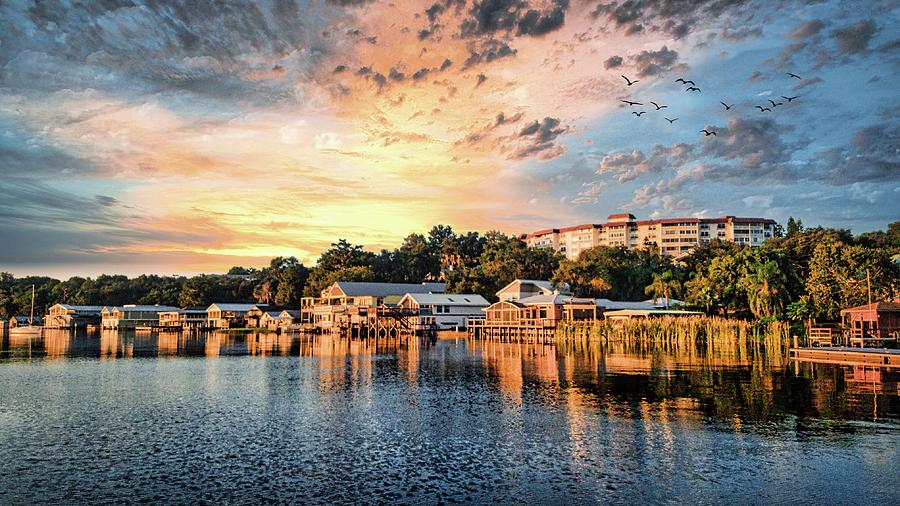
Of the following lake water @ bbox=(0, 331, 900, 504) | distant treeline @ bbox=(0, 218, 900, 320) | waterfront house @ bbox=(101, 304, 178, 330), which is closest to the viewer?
lake water @ bbox=(0, 331, 900, 504)

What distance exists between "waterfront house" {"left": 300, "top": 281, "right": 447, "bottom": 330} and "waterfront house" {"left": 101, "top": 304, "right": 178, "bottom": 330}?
44.8m

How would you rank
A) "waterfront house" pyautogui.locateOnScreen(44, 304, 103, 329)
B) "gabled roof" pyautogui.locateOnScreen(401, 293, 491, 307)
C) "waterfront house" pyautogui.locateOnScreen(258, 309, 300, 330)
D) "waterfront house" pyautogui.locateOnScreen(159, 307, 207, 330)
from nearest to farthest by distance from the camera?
"gabled roof" pyautogui.locateOnScreen(401, 293, 491, 307)
"waterfront house" pyautogui.locateOnScreen(258, 309, 300, 330)
"waterfront house" pyautogui.locateOnScreen(159, 307, 207, 330)
"waterfront house" pyautogui.locateOnScreen(44, 304, 103, 329)

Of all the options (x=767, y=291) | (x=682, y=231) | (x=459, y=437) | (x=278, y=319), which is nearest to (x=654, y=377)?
(x=459, y=437)

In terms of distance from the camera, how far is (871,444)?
2070 centimetres

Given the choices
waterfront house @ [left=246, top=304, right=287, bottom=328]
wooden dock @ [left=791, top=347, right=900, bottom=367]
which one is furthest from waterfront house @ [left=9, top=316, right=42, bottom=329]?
wooden dock @ [left=791, top=347, right=900, bottom=367]

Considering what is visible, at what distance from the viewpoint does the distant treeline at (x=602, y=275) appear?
65.5 meters

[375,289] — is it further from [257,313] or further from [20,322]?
[20,322]

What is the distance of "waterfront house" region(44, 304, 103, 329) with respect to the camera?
154250mm

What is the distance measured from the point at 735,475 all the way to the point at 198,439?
17.8 metres

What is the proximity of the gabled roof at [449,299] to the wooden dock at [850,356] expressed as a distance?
61220 millimetres

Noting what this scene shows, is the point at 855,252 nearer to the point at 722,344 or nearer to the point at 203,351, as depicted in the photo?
the point at 722,344

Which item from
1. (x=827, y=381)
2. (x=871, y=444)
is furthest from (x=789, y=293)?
(x=871, y=444)

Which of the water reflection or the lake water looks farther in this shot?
the water reflection

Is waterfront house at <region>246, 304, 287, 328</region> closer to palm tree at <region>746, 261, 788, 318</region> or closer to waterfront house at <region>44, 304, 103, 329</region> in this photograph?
waterfront house at <region>44, 304, 103, 329</region>
